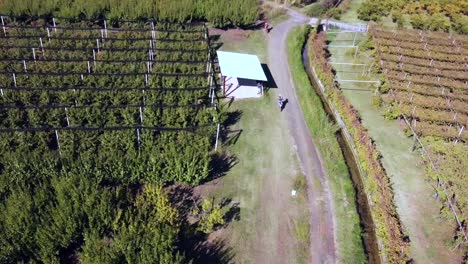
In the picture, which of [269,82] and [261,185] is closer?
[261,185]

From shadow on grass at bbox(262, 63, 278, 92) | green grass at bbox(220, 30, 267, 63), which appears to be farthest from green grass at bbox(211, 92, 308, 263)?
green grass at bbox(220, 30, 267, 63)

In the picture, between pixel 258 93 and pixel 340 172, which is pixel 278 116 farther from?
pixel 340 172

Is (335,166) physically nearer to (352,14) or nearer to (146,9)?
(146,9)

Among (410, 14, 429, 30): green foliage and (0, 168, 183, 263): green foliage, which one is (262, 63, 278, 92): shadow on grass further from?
(410, 14, 429, 30): green foliage

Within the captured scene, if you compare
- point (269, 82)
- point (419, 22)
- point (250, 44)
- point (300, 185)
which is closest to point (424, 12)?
point (419, 22)

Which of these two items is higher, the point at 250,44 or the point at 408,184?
the point at 250,44

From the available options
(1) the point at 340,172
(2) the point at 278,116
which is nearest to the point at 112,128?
(2) the point at 278,116

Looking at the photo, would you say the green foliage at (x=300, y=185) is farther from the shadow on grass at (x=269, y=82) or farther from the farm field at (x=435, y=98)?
the shadow on grass at (x=269, y=82)
